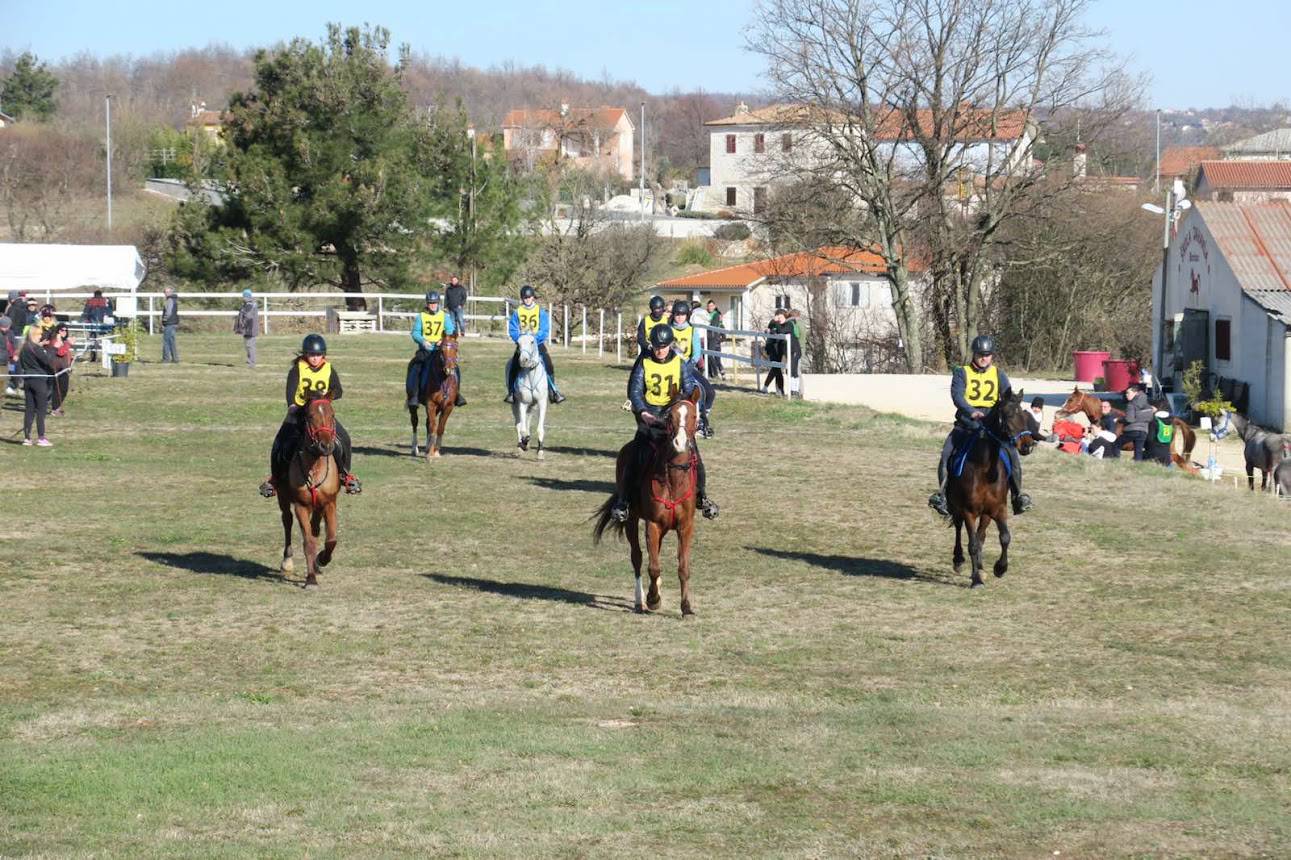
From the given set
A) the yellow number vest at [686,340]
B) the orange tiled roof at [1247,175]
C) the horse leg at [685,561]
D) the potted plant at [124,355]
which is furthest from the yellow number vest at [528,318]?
the orange tiled roof at [1247,175]

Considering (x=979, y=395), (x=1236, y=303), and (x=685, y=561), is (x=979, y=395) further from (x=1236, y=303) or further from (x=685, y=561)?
(x=1236, y=303)

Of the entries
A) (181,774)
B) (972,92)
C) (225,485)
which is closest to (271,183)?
(972,92)

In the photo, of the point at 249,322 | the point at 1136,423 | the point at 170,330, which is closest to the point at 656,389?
the point at 1136,423

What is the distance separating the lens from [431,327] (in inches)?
960

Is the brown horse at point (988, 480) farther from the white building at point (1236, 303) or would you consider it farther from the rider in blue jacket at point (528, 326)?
the white building at point (1236, 303)

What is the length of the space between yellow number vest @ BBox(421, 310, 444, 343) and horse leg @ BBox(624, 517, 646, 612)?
10.3 metres

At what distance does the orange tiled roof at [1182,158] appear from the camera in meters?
137

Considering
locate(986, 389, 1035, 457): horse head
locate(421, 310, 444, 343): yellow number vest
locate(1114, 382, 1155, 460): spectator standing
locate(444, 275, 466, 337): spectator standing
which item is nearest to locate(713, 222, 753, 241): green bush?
locate(444, 275, 466, 337): spectator standing

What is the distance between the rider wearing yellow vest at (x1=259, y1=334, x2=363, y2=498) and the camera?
1524cm

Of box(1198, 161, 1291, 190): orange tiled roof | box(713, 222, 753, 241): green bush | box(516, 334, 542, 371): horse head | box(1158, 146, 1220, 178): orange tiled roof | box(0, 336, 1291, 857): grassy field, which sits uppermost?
box(1158, 146, 1220, 178): orange tiled roof

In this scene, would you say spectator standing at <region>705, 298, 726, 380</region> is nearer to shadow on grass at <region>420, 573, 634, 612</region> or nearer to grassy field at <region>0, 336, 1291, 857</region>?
grassy field at <region>0, 336, 1291, 857</region>

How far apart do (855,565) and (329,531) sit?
5.55 metres

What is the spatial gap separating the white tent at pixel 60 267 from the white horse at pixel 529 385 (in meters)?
29.7

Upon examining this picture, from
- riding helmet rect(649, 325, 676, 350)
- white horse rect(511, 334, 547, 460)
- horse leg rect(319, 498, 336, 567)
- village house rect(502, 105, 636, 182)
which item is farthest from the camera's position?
village house rect(502, 105, 636, 182)
